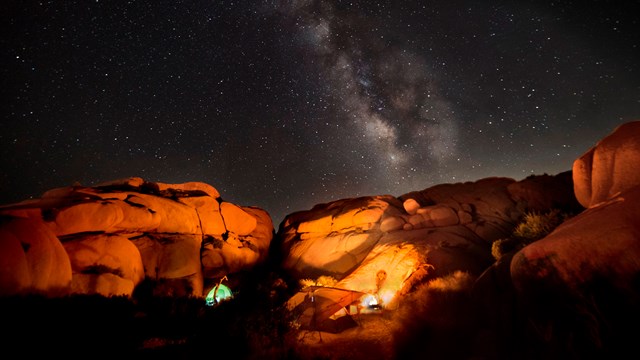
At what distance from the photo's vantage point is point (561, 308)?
228 inches

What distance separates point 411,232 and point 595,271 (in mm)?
12200

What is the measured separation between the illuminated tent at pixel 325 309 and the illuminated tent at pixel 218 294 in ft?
16.5

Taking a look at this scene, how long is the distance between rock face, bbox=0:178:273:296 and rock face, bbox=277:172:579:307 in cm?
528

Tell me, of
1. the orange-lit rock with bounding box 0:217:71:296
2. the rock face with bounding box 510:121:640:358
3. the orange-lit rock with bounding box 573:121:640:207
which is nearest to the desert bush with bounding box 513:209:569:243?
the orange-lit rock with bounding box 573:121:640:207

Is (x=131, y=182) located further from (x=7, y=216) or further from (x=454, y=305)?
(x=454, y=305)

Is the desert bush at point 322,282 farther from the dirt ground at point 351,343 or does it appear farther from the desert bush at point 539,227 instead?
the desert bush at point 539,227

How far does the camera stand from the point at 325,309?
38.8 feet

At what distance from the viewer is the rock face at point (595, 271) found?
16.9 feet

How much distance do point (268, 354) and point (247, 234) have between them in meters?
14.8

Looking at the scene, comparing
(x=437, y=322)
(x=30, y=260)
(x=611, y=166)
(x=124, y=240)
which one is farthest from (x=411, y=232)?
(x=30, y=260)

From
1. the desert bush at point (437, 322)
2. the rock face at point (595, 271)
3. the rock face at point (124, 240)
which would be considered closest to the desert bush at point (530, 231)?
the desert bush at point (437, 322)

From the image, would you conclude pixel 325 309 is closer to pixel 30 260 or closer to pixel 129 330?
pixel 129 330

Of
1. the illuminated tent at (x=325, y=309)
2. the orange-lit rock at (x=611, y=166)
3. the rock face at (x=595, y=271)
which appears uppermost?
the orange-lit rock at (x=611, y=166)

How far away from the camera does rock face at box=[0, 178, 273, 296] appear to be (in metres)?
8.27
